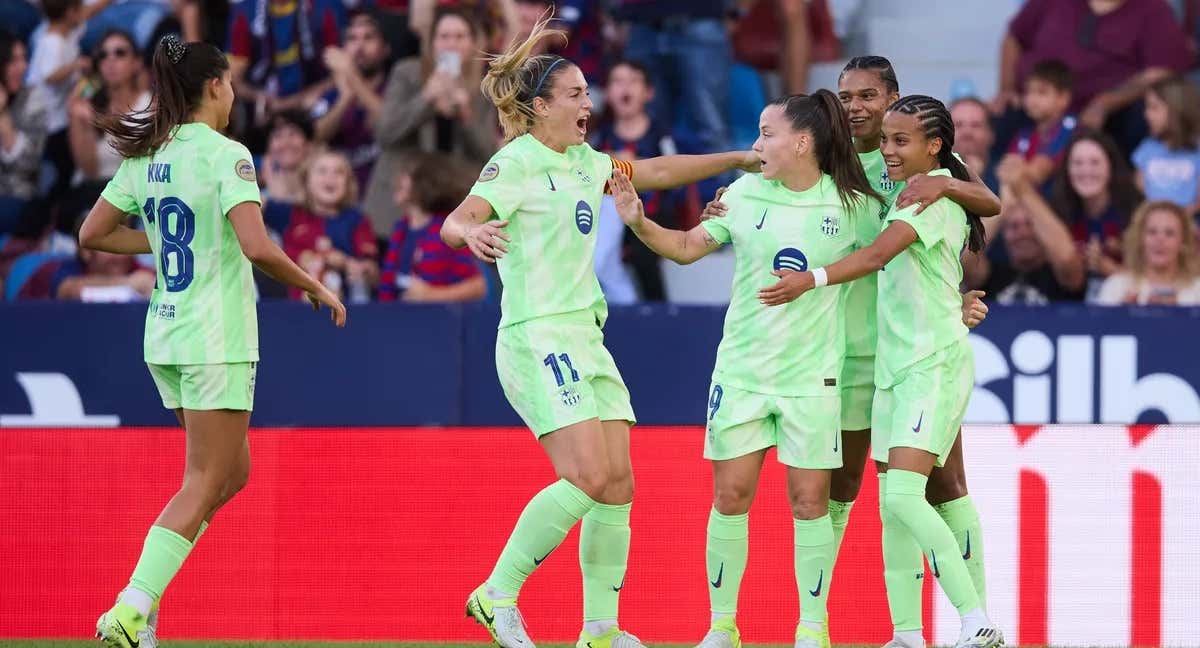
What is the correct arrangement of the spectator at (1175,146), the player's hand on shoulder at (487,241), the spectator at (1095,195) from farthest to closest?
Result: the spectator at (1175,146)
the spectator at (1095,195)
the player's hand on shoulder at (487,241)

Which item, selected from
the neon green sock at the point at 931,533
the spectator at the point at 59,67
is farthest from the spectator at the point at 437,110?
the neon green sock at the point at 931,533

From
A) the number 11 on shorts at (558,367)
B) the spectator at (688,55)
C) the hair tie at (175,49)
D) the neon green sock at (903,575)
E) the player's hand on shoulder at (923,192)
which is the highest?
the spectator at (688,55)

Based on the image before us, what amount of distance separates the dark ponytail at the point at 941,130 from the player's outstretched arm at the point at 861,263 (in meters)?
0.38

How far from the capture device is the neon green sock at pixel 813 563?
5.77m

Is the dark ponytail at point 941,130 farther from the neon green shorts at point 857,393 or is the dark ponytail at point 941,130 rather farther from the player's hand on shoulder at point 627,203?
the player's hand on shoulder at point 627,203

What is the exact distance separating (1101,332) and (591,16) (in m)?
3.89

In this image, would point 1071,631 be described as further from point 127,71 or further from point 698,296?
point 127,71

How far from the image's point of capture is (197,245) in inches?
227

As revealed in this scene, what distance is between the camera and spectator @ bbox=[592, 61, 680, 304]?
10.3m

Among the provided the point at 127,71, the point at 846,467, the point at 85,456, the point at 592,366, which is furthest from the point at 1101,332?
the point at 127,71

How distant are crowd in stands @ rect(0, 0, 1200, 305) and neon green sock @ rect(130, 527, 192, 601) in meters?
4.17

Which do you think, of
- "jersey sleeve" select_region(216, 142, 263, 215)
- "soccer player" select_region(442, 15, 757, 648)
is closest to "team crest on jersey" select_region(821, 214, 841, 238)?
"soccer player" select_region(442, 15, 757, 648)

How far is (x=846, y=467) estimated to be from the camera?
6.12 m

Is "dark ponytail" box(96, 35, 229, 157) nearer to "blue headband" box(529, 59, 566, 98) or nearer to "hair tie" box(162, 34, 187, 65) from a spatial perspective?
"hair tie" box(162, 34, 187, 65)
